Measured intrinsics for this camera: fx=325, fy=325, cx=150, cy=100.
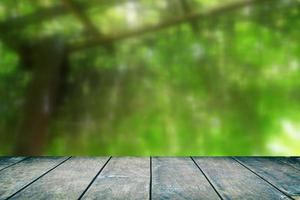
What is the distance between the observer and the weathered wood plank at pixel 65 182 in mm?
936

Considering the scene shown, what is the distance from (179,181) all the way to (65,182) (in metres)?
0.38

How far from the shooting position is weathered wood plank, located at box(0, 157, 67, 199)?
1009mm

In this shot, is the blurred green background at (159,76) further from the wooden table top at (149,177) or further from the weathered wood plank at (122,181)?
the weathered wood plank at (122,181)

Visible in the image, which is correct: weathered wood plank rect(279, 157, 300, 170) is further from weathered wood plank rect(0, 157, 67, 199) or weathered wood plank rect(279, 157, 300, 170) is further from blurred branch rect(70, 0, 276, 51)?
weathered wood plank rect(0, 157, 67, 199)

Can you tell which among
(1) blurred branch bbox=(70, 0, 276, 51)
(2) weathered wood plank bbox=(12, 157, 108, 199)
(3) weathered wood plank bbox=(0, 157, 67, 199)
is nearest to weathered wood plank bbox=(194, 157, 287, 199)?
(2) weathered wood plank bbox=(12, 157, 108, 199)

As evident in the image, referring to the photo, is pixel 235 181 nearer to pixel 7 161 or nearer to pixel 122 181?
pixel 122 181

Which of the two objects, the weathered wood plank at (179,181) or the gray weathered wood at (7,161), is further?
the gray weathered wood at (7,161)

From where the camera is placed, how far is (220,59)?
5.67 feet

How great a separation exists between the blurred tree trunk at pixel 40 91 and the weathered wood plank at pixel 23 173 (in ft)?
Result: 0.57

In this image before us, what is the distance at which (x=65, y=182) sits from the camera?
108 centimetres

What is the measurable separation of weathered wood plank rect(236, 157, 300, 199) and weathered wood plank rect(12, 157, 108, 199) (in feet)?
2.07

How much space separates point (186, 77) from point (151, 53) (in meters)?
0.23

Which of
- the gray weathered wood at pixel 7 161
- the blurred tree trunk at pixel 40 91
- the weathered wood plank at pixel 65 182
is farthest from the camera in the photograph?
the blurred tree trunk at pixel 40 91

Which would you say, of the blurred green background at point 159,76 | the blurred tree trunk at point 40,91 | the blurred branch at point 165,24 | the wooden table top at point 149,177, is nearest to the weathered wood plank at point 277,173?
the wooden table top at point 149,177
